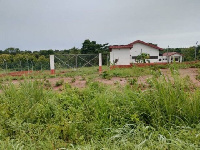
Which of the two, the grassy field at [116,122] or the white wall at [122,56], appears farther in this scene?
the white wall at [122,56]

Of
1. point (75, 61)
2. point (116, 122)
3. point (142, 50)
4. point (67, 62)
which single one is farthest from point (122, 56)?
point (116, 122)

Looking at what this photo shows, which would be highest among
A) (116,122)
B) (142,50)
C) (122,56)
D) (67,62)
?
(142,50)

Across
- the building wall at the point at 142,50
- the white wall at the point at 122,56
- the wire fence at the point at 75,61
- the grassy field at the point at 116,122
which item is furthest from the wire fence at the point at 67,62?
the grassy field at the point at 116,122

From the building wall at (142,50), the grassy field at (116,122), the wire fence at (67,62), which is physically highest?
the building wall at (142,50)

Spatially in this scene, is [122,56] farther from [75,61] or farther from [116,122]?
[116,122]

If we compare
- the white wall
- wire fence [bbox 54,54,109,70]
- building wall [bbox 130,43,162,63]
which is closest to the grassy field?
wire fence [bbox 54,54,109,70]

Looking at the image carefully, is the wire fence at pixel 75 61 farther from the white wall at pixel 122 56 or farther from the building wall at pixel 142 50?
the building wall at pixel 142 50

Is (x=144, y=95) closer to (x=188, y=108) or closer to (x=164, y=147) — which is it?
(x=188, y=108)

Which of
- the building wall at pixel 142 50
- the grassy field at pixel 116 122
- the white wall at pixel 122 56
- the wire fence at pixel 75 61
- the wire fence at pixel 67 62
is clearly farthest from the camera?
the building wall at pixel 142 50

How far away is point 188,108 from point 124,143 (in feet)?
3.23

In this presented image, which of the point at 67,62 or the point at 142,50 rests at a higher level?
the point at 142,50

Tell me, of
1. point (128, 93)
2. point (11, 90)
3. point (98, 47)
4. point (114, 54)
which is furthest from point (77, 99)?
point (98, 47)

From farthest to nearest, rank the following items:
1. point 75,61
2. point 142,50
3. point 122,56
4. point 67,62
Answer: point 142,50 → point 122,56 → point 75,61 → point 67,62

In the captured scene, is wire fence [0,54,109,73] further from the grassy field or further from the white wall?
the grassy field
